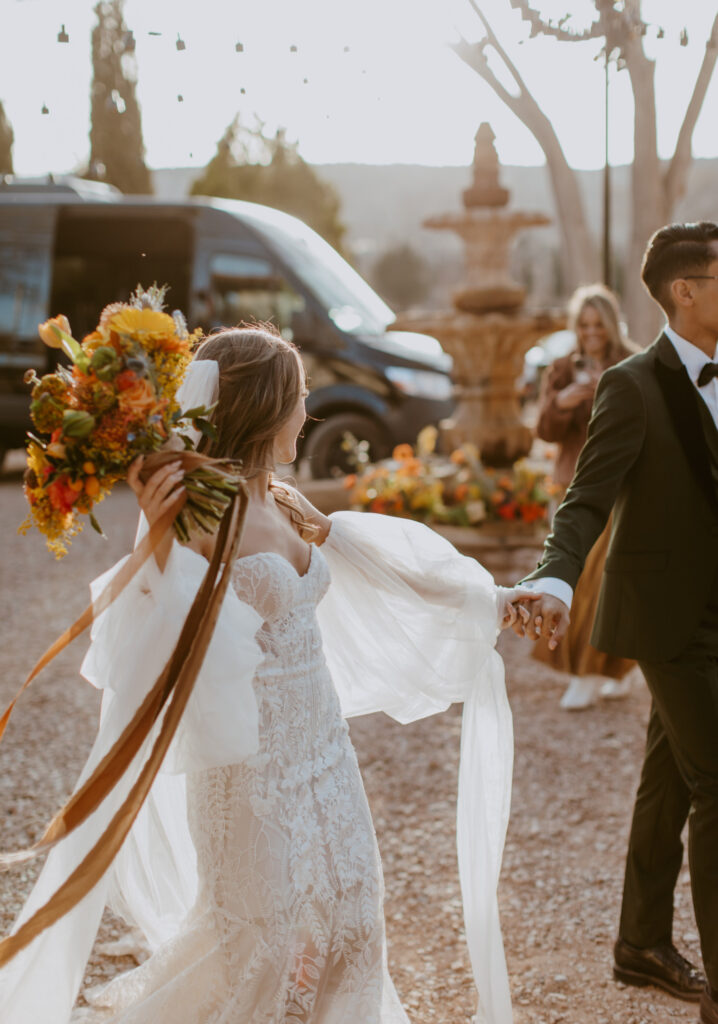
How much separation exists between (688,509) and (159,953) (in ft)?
5.61

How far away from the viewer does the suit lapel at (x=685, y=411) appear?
2916 mm

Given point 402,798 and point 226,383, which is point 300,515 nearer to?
Answer: point 226,383

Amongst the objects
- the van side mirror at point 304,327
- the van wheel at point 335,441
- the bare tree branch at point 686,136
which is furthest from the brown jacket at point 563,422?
the van side mirror at point 304,327

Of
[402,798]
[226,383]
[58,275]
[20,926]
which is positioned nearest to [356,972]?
[20,926]

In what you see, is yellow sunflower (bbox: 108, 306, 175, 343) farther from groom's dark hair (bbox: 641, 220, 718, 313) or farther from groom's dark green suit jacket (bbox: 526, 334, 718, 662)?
groom's dark hair (bbox: 641, 220, 718, 313)

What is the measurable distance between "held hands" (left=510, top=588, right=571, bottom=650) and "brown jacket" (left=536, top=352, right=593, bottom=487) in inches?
106

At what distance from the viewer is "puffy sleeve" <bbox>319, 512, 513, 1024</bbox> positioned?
282 centimetres

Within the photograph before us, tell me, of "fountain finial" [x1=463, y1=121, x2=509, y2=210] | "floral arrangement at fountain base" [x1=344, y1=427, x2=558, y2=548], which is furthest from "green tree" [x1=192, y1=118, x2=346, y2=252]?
"floral arrangement at fountain base" [x1=344, y1=427, x2=558, y2=548]

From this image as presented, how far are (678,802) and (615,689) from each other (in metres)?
2.72

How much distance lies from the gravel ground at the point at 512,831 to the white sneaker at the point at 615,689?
1.9 inches

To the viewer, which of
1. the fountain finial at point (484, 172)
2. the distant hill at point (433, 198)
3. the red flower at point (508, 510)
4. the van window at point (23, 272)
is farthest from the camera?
the distant hill at point (433, 198)

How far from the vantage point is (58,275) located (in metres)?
13.0

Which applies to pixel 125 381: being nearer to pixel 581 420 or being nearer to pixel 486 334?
pixel 581 420

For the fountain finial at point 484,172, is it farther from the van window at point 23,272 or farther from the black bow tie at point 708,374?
the black bow tie at point 708,374
